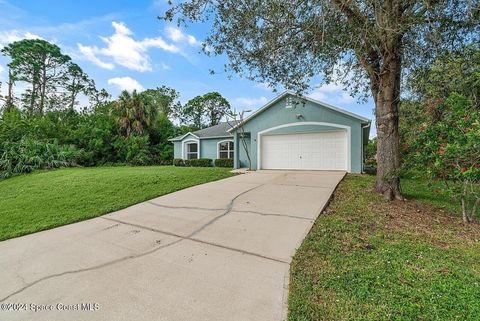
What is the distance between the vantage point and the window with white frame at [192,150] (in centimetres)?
1939

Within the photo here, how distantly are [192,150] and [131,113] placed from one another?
6.56 metres

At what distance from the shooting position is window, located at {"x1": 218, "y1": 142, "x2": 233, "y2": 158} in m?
17.4

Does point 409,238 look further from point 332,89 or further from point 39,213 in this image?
point 39,213

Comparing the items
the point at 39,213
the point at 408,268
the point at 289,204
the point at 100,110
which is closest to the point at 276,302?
the point at 408,268

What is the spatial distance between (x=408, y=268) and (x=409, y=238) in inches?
49.9

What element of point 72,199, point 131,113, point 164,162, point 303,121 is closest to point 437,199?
point 303,121

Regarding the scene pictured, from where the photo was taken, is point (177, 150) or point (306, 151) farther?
point (177, 150)

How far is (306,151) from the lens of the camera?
13.4 m

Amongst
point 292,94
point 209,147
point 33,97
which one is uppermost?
point 33,97

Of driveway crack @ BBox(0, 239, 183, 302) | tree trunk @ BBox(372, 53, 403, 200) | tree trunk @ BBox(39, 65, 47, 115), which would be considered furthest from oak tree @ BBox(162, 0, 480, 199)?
tree trunk @ BBox(39, 65, 47, 115)

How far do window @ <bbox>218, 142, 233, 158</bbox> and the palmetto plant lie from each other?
7.87 m

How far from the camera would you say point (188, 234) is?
14.1ft

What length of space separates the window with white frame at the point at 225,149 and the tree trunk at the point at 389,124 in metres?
11.7

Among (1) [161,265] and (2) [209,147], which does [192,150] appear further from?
(1) [161,265]
